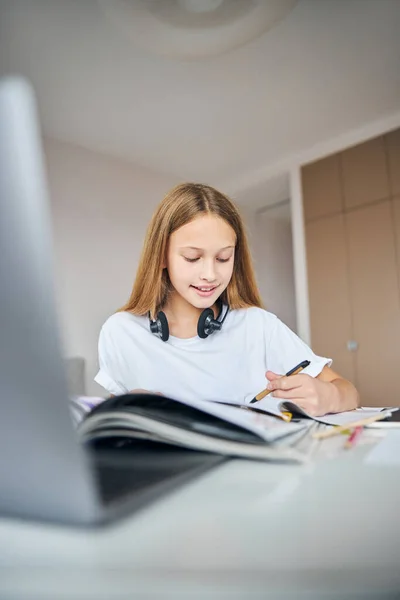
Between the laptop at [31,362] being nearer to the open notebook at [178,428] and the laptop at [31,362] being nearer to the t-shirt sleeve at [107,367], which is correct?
the open notebook at [178,428]

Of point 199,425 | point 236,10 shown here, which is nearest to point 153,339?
point 199,425

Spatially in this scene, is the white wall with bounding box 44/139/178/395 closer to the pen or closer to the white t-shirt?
the white t-shirt

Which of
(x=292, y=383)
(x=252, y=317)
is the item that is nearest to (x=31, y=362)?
(x=292, y=383)

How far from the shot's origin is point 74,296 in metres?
1.26

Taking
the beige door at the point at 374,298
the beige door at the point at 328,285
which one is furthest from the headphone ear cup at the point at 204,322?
the beige door at the point at 328,285

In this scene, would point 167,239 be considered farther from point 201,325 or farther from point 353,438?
point 353,438

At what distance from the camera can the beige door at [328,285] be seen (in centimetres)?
222

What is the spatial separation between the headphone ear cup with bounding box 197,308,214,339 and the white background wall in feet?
0.78

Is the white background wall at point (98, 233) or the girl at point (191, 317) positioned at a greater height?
the white background wall at point (98, 233)

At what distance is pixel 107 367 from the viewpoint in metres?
0.93

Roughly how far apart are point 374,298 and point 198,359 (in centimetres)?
151

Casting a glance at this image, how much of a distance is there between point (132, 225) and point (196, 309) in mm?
462

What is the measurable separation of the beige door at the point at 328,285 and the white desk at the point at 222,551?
2.09 meters

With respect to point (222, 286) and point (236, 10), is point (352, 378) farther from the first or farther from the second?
point (236, 10)
